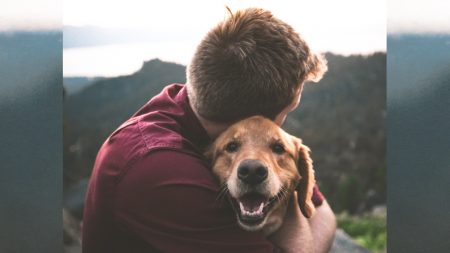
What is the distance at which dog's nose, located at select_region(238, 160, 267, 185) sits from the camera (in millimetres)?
2301

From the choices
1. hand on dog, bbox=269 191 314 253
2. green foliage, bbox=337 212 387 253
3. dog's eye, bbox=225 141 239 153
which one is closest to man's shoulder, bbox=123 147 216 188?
dog's eye, bbox=225 141 239 153

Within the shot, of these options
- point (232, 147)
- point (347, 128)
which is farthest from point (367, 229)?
point (232, 147)

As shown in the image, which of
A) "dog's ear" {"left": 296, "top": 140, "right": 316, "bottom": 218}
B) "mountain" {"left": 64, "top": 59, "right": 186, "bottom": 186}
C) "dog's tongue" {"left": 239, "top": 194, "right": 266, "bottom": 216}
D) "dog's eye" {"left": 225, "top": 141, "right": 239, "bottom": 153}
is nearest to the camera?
"dog's tongue" {"left": 239, "top": 194, "right": 266, "bottom": 216}

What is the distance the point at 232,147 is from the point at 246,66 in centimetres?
40

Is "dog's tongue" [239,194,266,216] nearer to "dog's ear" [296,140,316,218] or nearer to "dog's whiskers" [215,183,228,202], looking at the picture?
"dog's whiskers" [215,183,228,202]

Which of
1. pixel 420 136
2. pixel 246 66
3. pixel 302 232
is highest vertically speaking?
pixel 246 66

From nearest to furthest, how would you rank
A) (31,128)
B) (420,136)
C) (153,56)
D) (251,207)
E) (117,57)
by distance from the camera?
(251,207) < (420,136) < (31,128) < (153,56) < (117,57)

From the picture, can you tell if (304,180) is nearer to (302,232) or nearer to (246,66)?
(302,232)

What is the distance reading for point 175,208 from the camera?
83.0 inches

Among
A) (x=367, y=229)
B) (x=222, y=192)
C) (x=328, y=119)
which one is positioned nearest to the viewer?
(x=222, y=192)

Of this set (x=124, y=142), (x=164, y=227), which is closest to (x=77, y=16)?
(x=124, y=142)

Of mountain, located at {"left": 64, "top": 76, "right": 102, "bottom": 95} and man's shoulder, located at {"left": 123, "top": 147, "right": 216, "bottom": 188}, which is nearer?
man's shoulder, located at {"left": 123, "top": 147, "right": 216, "bottom": 188}

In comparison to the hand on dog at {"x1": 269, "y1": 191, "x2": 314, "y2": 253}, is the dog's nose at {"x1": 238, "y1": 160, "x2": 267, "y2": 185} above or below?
above

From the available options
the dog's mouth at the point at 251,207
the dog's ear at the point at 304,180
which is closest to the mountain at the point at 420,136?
the dog's ear at the point at 304,180
